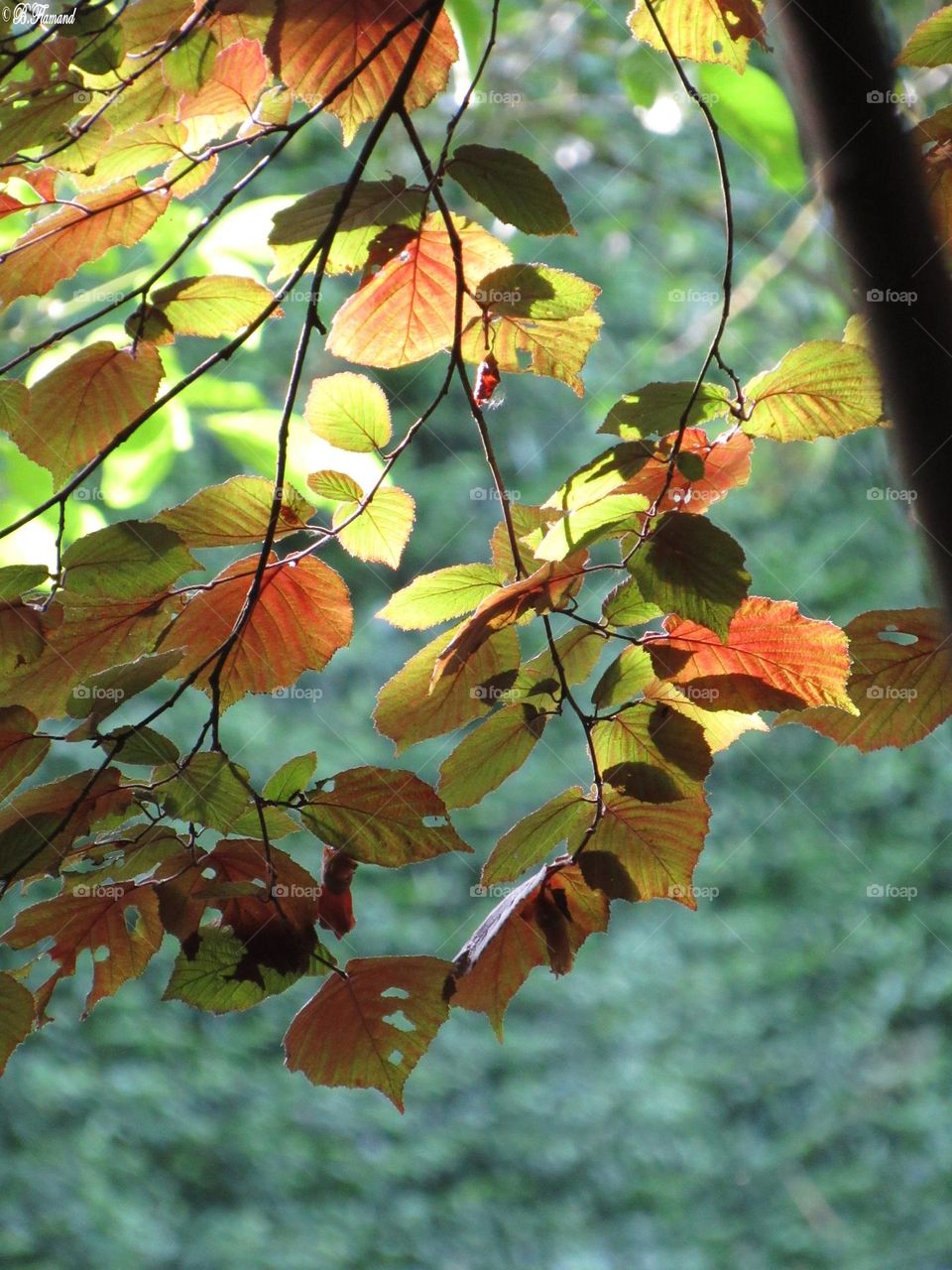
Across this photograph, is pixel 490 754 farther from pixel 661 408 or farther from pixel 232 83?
pixel 232 83

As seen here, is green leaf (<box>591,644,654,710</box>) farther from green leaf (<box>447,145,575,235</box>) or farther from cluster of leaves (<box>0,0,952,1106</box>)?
green leaf (<box>447,145,575,235</box>)

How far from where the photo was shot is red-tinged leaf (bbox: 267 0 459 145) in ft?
1.38

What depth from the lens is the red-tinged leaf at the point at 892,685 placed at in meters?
0.45

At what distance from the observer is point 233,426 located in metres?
0.89

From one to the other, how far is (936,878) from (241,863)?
2.99m

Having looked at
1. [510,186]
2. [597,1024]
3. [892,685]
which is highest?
[510,186]

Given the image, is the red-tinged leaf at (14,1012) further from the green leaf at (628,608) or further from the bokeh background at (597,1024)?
the bokeh background at (597,1024)

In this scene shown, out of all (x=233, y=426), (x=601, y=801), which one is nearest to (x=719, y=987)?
(x=233, y=426)

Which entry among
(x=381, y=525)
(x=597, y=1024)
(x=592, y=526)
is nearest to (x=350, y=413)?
(x=381, y=525)

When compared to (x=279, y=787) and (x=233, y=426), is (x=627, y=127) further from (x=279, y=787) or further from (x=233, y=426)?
(x=279, y=787)

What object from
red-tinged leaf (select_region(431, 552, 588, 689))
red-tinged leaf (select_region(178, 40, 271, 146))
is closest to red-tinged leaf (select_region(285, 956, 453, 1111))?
red-tinged leaf (select_region(431, 552, 588, 689))

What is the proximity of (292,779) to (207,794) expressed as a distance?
1.9 inches

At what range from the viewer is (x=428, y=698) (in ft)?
1.42

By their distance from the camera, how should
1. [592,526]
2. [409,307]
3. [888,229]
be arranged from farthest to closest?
[409,307] → [592,526] → [888,229]
